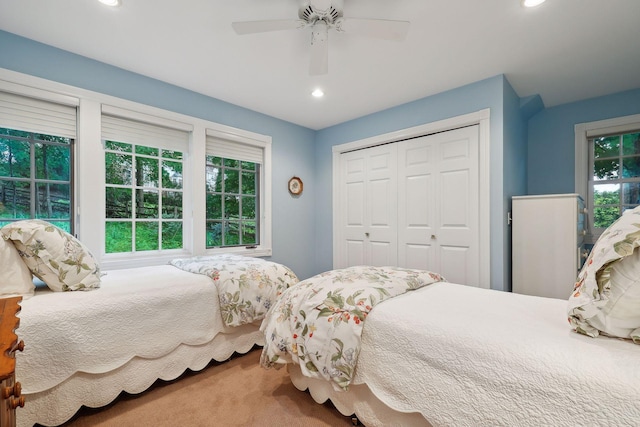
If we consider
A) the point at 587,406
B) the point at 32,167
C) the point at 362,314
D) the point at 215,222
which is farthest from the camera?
the point at 215,222

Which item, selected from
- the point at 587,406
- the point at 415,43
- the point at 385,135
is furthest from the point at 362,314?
the point at 385,135

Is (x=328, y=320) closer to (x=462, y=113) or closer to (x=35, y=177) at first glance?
(x=462, y=113)

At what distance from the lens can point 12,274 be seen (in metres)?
1.53

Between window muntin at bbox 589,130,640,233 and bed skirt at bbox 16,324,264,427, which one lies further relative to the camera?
window muntin at bbox 589,130,640,233

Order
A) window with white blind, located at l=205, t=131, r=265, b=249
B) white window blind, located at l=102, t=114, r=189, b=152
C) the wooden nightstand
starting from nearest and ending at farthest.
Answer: the wooden nightstand
white window blind, located at l=102, t=114, r=189, b=152
window with white blind, located at l=205, t=131, r=265, b=249

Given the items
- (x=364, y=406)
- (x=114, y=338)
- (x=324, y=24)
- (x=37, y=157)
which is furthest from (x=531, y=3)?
(x=37, y=157)

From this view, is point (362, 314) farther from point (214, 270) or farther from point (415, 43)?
point (415, 43)

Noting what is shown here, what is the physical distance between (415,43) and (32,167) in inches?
129

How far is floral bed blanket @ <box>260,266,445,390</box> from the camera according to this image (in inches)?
52.4

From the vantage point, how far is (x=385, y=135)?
349cm

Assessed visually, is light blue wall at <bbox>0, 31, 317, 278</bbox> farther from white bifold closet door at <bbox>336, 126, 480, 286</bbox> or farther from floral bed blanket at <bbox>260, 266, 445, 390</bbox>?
floral bed blanket at <bbox>260, 266, 445, 390</bbox>

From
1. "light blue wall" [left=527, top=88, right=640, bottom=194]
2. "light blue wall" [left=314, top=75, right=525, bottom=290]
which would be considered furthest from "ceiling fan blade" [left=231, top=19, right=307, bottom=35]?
"light blue wall" [left=527, top=88, right=640, bottom=194]

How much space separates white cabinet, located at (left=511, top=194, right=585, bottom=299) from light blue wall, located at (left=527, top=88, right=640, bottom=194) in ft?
3.24

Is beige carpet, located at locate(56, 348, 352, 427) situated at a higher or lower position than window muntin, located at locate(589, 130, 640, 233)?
lower
